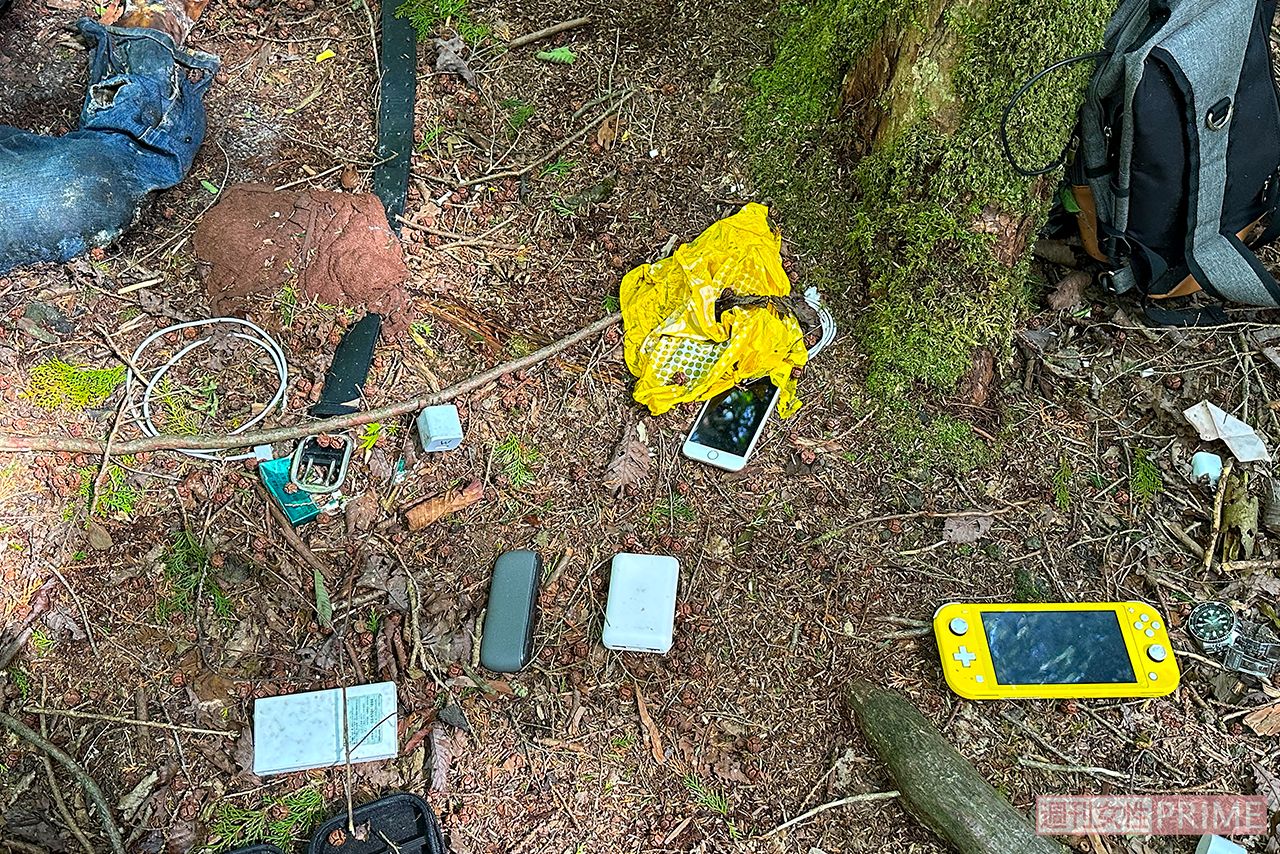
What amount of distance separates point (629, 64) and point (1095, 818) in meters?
2.70

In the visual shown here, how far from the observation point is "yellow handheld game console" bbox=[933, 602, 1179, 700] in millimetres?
2127

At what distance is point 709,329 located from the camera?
93.4 inches

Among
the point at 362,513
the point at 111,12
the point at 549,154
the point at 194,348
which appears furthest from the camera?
the point at 111,12

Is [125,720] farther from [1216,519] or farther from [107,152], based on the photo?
[1216,519]

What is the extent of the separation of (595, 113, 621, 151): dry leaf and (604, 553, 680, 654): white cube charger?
4.65ft

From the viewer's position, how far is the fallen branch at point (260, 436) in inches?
89.8

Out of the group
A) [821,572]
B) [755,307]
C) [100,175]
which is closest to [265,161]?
[100,175]

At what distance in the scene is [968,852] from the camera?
76.5 inches

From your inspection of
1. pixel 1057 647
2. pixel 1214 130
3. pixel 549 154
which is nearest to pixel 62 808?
pixel 549 154

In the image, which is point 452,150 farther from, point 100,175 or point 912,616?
point 912,616

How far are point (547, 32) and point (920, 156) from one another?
147 centimetres

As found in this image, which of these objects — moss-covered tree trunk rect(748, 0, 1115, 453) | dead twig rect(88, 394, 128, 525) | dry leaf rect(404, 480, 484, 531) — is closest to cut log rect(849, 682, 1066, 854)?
moss-covered tree trunk rect(748, 0, 1115, 453)

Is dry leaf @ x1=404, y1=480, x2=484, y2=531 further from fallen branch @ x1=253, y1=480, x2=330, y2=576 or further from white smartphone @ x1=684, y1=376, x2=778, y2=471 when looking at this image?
white smartphone @ x1=684, y1=376, x2=778, y2=471

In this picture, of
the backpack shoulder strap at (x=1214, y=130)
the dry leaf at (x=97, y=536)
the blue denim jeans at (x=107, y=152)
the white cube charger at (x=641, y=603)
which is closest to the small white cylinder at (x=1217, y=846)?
the white cube charger at (x=641, y=603)
